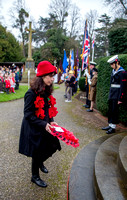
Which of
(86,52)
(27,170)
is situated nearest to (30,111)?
(27,170)

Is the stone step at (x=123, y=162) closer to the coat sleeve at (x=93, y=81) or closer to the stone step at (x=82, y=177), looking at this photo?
the stone step at (x=82, y=177)

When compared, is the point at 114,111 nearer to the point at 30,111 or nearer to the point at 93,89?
the point at 93,89

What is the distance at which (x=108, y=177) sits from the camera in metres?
2.29

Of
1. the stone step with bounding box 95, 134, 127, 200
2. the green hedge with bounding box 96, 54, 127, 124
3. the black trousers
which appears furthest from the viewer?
the green hedge with bounding box 96, 54, 127, 124

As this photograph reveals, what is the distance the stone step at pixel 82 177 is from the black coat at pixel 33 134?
677 millimetres

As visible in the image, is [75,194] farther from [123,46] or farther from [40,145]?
[123,46]

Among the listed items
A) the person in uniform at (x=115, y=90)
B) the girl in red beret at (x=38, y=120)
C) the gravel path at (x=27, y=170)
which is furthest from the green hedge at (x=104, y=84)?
the girl in red beret at (x=38, y=120)

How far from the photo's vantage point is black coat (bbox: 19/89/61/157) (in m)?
2.17

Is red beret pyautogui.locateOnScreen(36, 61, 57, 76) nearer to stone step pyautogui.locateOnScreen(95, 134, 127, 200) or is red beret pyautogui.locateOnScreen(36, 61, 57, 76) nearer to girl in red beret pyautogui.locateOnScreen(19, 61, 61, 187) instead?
girl in red beret pyautogui.locateOnScreen(19, 61, 61, 187)

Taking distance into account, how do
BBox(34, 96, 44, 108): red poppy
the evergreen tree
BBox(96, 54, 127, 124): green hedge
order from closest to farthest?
BBox(34, 96, 44, 108): red poppy, BBox(96, 54, 127, 124): green hedge, the evergreen tree

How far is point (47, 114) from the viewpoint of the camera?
239cm

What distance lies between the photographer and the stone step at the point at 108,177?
77.4 inches

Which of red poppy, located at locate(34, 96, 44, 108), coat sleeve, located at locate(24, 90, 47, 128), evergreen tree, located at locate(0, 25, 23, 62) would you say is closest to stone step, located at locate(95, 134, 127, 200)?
coat sleeve, located at locate(24, 90, 47, 128)

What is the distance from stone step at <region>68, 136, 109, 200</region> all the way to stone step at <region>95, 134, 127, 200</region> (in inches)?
6.8
